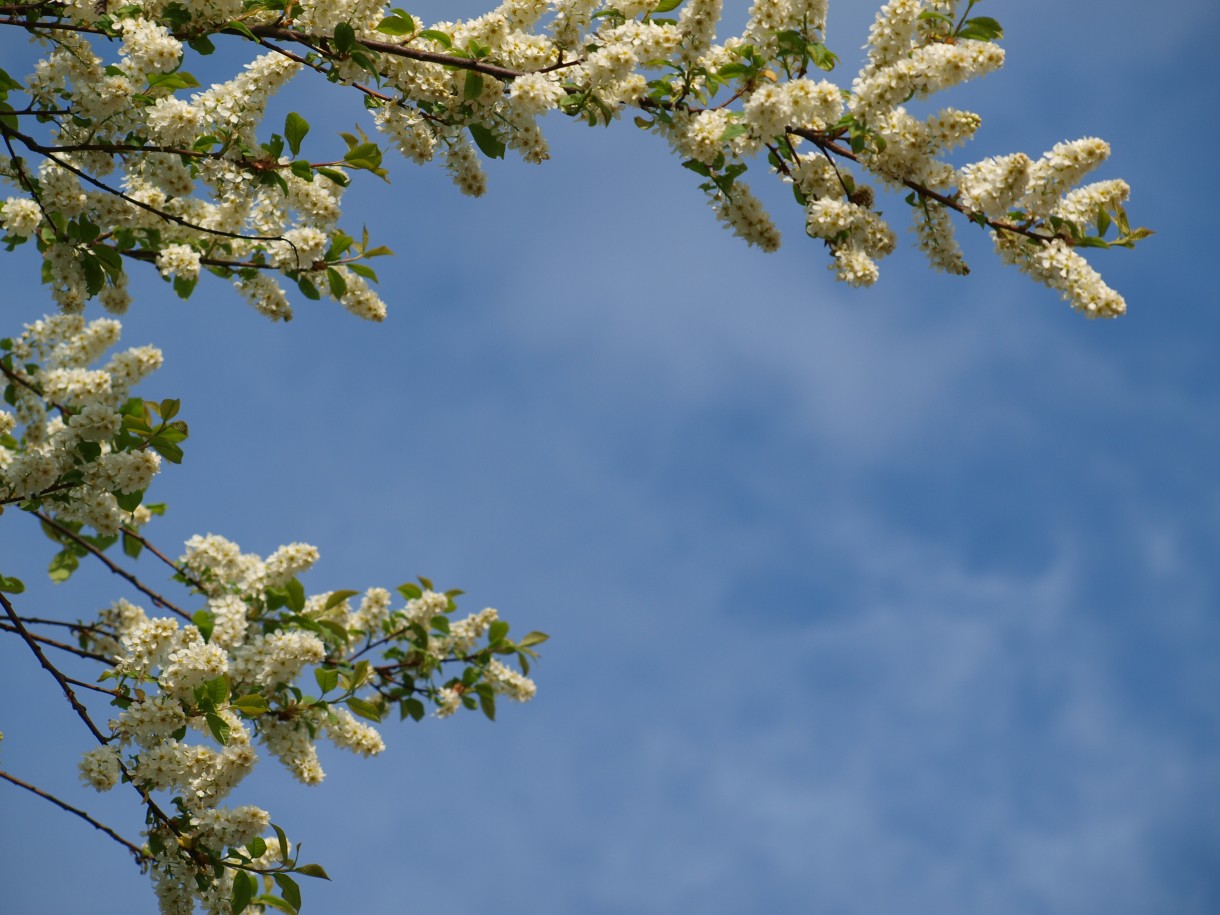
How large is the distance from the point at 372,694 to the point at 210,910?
2247 millimetres

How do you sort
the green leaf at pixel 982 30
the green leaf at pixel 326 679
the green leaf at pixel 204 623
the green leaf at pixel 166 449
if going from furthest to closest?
the green leaf at pixel 204 623 → the green leaf at pixel 326 679 → the green leaf at pixel 166 449 → the green leaf at pixel 982 30

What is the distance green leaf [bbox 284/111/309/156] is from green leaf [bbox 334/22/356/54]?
0.31 metres

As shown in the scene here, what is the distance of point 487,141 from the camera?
14.2 ft

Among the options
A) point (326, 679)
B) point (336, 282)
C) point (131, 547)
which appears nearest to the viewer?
point (336, 282)

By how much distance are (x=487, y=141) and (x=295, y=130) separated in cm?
74

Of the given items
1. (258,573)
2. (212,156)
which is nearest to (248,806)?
(258,573)

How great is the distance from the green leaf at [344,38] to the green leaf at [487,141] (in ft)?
1.78

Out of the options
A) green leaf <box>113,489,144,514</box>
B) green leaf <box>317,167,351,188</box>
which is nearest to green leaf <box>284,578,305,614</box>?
Answer: green leaf <box>113,489,144,514</box>

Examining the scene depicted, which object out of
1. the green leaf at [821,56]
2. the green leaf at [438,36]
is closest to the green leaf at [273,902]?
the green leaf at [438,36]

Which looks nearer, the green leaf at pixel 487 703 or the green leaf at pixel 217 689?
the green leaf at pixel 217 689

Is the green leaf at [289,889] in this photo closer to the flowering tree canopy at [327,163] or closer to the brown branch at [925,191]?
the flowering tree canopy at [327,163]

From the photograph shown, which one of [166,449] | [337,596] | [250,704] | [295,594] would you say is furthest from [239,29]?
[337,596]

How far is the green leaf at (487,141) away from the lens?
4.32 metres

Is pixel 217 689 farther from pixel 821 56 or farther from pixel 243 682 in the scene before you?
pixel 821 56
